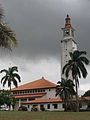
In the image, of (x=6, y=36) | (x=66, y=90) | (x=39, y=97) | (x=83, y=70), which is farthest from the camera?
(x=39, y=97)

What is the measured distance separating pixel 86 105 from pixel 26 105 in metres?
16.3

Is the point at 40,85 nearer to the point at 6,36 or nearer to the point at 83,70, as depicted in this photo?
the point at 83,70

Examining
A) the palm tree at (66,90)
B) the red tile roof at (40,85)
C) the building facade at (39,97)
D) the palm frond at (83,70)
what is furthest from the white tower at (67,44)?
the palm frond at (83,70)

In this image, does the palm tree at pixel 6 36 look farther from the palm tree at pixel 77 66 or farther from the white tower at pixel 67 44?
the white tower at pixel 67 44

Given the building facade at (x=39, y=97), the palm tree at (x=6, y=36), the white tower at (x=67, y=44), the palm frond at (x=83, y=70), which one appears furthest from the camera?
the white tower at (x=67, y=44)

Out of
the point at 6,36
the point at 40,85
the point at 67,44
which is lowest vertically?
the point at 6,36

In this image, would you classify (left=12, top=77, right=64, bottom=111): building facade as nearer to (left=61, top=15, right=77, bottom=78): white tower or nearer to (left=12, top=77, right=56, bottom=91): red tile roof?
(left=12, top=77, right=56, bottom=91): red tile roof

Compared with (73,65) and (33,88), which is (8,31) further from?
(33,88)

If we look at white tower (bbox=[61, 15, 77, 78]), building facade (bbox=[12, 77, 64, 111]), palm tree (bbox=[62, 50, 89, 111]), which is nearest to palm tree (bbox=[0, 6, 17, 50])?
palm tree (bbox=[62, 50, 89, 111])

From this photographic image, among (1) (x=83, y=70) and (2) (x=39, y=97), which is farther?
(2) (x=39, y=97)

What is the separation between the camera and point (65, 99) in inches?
2443

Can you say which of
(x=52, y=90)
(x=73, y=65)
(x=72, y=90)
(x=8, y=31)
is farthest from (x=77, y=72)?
(x=8, y=31)

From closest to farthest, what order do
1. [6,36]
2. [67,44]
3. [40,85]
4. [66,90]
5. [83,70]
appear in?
[6,36], [83,70], [66,90], [67,44], [40,85]

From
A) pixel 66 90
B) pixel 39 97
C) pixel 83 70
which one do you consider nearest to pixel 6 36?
pixel 83 70
